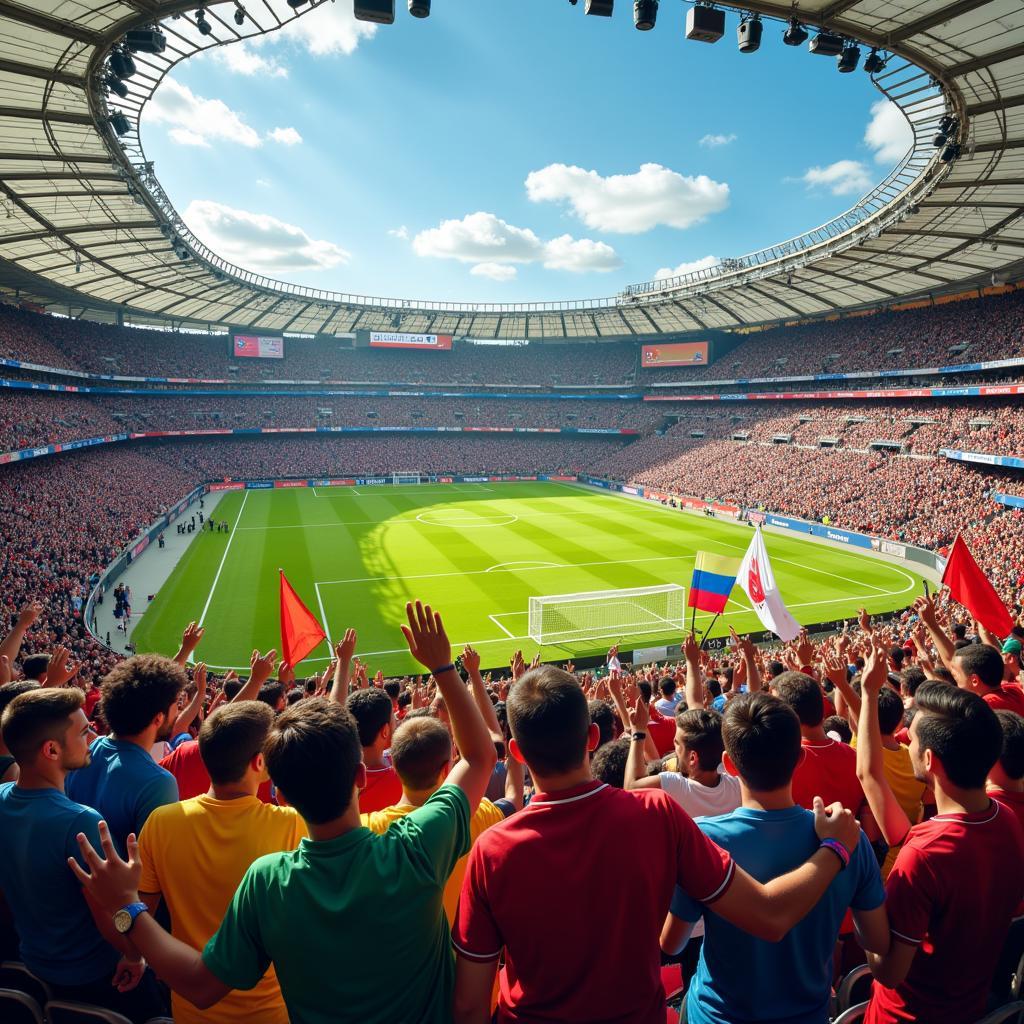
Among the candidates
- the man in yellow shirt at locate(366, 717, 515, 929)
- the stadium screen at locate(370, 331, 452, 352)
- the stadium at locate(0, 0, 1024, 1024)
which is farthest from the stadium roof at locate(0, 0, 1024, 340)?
the man in yellow shirt at locate(366, 717, 515, 929)

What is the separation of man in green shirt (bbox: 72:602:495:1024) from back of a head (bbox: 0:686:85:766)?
53.2 inches

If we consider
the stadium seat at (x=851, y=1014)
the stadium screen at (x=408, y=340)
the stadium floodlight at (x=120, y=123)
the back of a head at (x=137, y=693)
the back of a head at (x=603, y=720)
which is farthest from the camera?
the stadium screen at (x=408, y=340)

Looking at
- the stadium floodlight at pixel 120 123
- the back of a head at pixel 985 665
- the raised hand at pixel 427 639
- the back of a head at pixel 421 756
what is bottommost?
the back of a head at pixel 985 665

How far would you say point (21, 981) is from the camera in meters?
3.70

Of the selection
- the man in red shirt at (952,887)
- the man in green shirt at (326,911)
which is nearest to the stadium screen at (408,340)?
the man in red shirt at (952,887)

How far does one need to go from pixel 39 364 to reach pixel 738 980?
56.3m

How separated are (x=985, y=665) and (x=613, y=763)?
4.50 metres

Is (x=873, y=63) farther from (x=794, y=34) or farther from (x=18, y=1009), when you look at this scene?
(x=18, y=1009)

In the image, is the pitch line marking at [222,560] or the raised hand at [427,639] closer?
the raised hand at [427,639]

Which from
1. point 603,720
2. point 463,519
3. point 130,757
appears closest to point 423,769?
point 130,757

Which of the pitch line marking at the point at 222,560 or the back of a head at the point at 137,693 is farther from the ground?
the back of a head at the point at 137,693

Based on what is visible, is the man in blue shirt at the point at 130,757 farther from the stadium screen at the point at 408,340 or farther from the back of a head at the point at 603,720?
the stadium screen at the point at 408,340

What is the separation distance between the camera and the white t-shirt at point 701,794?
4.26m

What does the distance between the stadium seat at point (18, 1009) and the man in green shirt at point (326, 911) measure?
163 cm
